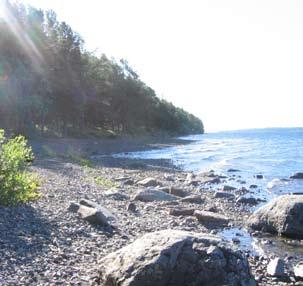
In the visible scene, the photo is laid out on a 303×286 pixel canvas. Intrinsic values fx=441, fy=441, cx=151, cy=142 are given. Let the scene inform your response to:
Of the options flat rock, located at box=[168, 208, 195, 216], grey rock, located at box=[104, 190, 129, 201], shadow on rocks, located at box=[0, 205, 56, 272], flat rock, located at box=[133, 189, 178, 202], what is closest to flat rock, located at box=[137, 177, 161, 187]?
flat rock, located at box=[133, 189, 178, 202]

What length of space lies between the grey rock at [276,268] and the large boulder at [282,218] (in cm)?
394

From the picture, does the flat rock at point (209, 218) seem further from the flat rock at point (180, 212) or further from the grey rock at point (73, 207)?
the grey rock at point (73, 207)

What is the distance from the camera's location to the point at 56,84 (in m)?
61.8

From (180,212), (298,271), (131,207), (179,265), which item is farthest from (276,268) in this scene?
(131,207)

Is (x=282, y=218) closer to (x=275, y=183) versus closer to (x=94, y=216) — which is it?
(x=94, y=216)

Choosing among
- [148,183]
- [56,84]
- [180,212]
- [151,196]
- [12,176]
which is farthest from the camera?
[56,84]

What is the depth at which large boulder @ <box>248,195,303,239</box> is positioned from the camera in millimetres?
13916

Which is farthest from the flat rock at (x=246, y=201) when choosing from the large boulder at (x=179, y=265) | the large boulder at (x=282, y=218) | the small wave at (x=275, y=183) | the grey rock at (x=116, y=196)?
the large boulder at (x=179, y=265)

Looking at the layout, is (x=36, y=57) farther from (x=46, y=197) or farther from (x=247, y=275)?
(x=247, y=275)

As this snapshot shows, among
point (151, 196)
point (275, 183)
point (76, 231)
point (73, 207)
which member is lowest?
point (275, 183)

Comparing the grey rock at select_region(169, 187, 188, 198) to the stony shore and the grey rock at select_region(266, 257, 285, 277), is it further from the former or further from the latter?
the grey rock at select_region(266, 257, 285, 277)

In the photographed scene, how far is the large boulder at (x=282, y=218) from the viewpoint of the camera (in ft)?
45.7

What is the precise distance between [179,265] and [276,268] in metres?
3.71

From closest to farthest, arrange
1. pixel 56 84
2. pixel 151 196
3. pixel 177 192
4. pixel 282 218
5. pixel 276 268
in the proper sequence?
pixel 276 268 < pixel 282 218 < pixel 151 196 < pixel 177 192 < pixel 56 84
